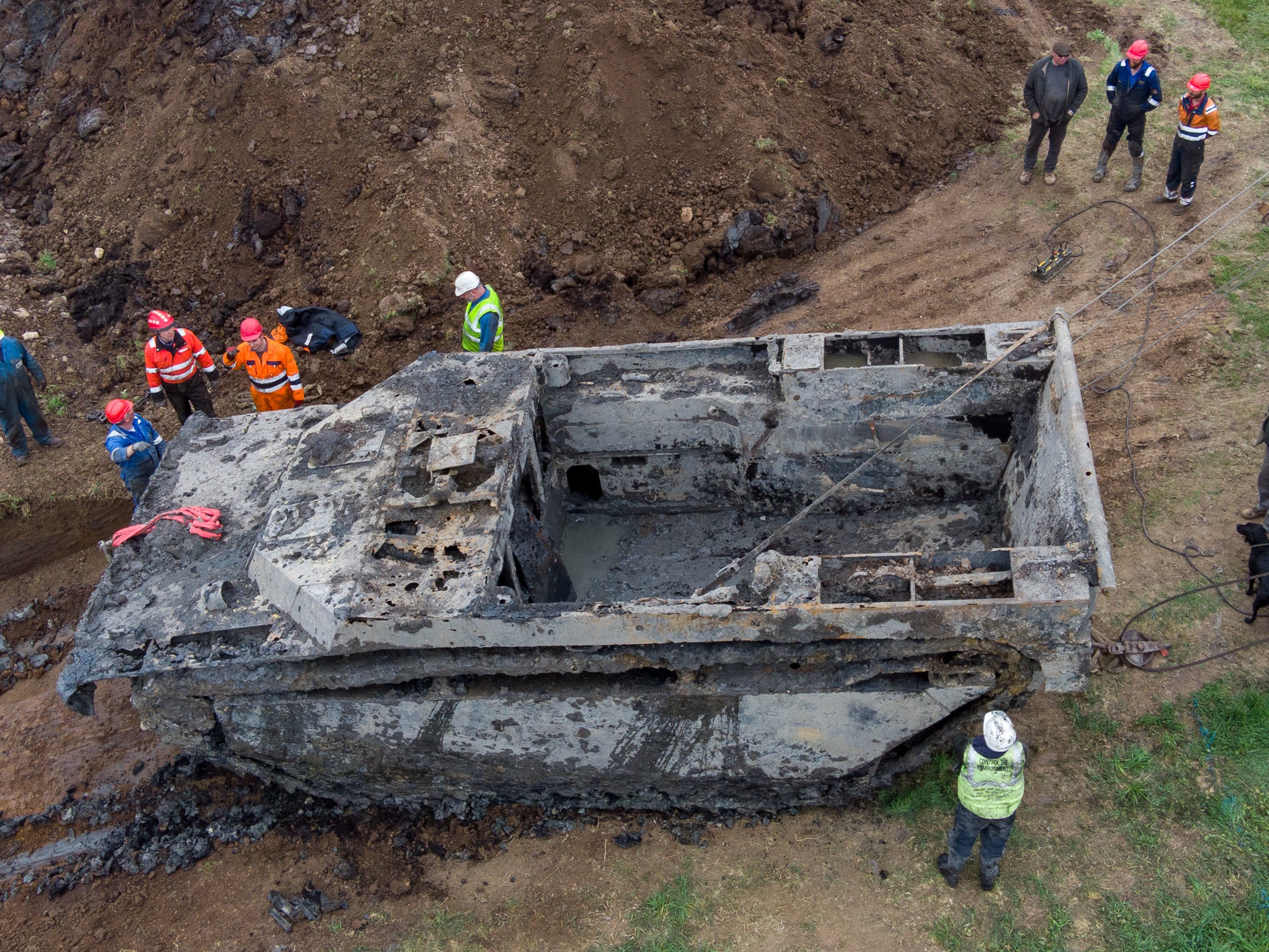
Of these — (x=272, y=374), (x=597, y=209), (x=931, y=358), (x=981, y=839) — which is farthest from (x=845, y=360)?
(x=272, y=374)

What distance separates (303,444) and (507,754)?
2126mm

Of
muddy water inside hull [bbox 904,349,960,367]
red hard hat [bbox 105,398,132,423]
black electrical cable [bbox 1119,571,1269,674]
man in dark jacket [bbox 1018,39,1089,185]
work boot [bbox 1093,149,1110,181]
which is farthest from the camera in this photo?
work boot [bbox 1093,149,1110,181]

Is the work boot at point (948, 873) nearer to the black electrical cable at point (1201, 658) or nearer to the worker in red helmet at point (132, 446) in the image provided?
the black electrical cable at point (1201, 658)

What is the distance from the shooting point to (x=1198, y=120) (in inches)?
318

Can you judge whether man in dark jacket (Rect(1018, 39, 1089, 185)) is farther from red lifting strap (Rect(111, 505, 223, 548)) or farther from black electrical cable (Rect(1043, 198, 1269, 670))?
red lifting strap (Rect(111, 505, 223, 548))

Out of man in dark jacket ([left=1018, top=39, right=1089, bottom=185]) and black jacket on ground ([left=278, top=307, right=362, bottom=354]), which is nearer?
man in dark jacket ([left=1018, top=39, right=1089, bottom=185])

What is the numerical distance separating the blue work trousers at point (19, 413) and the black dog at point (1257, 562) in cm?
895

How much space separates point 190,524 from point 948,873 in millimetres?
4393

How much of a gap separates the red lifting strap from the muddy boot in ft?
27.2

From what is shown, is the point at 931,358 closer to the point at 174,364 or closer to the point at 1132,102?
the point at 1132,102

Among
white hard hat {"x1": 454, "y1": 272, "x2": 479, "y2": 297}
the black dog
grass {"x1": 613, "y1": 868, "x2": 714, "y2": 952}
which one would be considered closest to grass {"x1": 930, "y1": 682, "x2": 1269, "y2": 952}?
the black dog

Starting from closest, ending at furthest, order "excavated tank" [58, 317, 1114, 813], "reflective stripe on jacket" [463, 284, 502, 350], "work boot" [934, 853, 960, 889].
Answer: "excavated tank" [58, 317, 1114, 813]
"work boot" [934, 853, 960, 889]
"reflective stripe on jacket" [463, 284, 502, 350]

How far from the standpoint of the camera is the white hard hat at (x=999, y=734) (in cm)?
424

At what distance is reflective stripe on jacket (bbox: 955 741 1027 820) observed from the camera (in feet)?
14.1
